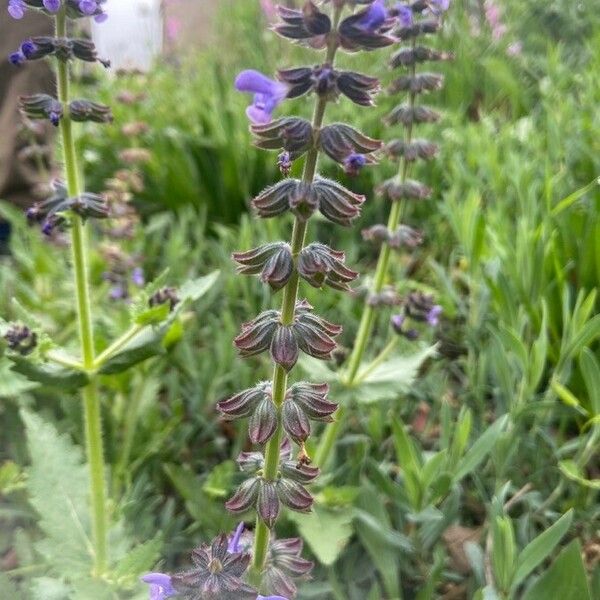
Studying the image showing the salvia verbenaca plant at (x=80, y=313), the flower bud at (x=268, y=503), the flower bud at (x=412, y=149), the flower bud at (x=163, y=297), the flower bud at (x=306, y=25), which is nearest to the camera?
the flower bud at (x=306, y=25)

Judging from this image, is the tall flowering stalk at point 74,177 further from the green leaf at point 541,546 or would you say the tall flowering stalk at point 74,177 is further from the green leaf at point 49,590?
the green leaf at point 541,546

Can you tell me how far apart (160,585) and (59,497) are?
709mm

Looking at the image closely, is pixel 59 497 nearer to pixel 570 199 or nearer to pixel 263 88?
pixel 263 88

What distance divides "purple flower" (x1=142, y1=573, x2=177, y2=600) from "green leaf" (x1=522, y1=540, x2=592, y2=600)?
0.67 metres

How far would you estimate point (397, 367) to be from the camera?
6.59ft

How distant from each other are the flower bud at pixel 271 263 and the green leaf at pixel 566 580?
0.71m

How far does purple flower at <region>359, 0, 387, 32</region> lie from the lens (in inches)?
38.5

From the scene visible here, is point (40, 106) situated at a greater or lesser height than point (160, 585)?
greater

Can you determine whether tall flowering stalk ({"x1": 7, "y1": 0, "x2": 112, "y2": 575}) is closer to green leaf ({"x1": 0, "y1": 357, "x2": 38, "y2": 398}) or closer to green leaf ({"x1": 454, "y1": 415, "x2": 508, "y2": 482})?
green leaf ({"x1": 0, "y1": 357, "x2": 38, "y2": 398})

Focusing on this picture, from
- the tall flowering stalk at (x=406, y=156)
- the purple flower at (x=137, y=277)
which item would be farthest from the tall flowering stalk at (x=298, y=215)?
the purple flower at (x=137, y=277)

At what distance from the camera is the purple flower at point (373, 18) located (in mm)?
978

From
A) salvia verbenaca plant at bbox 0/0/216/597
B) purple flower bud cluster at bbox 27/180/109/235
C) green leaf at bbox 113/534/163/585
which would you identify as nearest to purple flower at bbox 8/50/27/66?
salvia verbenaca plant at bbox 0/0/216/597

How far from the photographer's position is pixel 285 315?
110cm

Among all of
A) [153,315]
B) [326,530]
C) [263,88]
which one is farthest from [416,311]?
[263,88]
